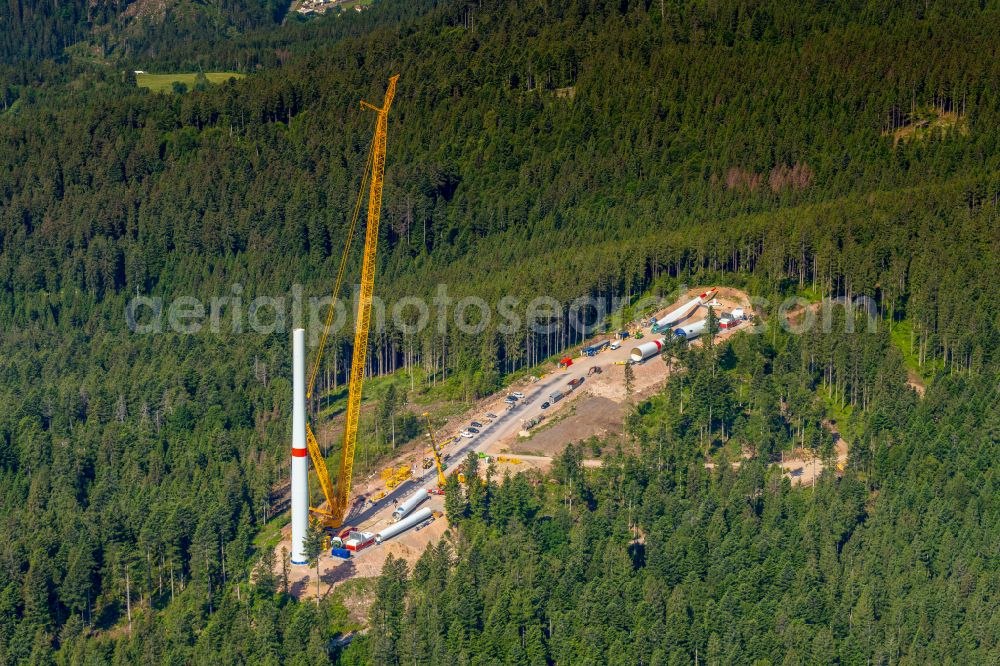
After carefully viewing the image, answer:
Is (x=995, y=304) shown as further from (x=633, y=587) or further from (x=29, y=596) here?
(x=29, y=596)

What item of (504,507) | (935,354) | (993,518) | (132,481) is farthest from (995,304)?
(132,481)

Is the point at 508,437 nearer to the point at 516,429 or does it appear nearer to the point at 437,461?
the point at 516,429

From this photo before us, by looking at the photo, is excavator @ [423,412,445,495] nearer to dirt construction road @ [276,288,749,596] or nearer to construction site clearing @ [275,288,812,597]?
construction site clearing @ [275,288,812,597]

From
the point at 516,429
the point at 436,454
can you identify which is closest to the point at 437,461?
the point at 436,454

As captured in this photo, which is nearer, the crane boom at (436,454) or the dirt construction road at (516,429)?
the dirt construction road at (516,429)

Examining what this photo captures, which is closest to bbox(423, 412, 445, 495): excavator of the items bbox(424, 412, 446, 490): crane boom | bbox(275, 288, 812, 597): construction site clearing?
bbox(424, 412, 446, 490): crane boom

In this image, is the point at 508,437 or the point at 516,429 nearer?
the point at 508,437

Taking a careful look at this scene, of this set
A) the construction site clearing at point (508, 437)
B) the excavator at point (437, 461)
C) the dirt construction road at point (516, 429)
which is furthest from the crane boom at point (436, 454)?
the dirt construction road at point (516, 429)

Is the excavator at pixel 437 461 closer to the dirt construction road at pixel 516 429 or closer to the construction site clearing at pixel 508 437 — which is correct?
the construction site clearing at pixel 508 437
